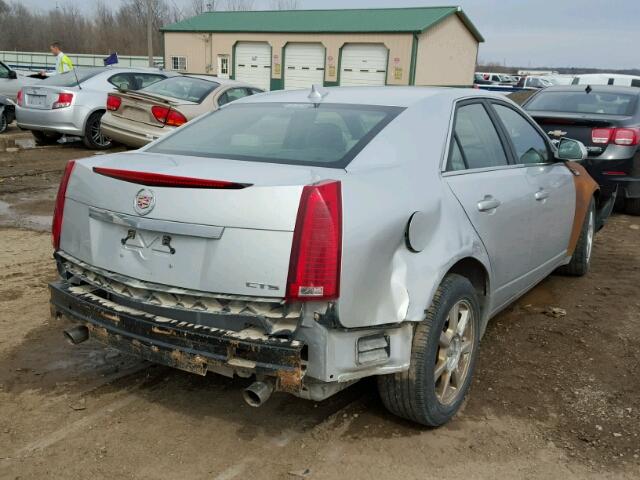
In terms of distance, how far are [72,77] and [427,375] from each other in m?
11.2

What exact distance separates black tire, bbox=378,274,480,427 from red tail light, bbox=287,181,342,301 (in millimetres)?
590

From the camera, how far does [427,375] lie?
2.91 metres

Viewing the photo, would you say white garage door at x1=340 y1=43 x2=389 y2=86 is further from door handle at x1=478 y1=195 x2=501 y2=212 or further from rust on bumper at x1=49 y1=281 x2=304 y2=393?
rust on bumper at x1=49 y1=281 x2=304 y2=393

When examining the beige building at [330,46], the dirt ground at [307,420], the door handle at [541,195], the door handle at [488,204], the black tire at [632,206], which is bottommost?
the dirt ground at [307,420]

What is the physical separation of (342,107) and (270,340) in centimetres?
159

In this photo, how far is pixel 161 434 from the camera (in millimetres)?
3053

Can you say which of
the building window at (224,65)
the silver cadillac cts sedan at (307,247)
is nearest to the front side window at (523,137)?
the silver cadillac cts sedan at (307,247)

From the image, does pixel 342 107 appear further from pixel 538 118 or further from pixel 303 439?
pixel 538 118

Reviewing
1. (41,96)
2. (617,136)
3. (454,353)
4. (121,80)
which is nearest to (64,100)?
(41,96)

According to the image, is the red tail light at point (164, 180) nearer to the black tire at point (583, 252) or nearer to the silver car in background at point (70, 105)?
the black tire at point (583, 252)

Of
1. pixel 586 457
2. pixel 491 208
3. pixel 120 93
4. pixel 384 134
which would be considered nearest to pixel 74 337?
pixel 384 134

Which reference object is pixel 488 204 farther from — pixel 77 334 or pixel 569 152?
pixel 77 334

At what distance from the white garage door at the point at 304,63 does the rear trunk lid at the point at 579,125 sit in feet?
89.8

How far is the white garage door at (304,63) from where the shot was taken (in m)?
34.1
